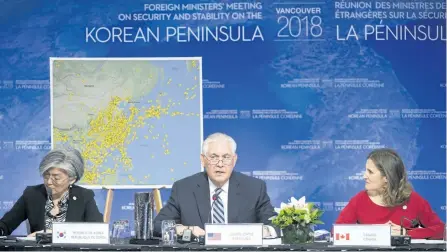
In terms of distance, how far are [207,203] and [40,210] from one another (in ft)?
3.75

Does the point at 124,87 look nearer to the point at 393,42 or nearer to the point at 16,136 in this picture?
the point at 16,136

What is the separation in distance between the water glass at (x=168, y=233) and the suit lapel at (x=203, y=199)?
59 centimetres

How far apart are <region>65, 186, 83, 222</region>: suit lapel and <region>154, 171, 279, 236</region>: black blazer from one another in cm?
54

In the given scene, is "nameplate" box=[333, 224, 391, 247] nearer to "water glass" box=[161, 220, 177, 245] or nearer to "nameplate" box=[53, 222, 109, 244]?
"water glass" box=[161, 220, 177, 245]

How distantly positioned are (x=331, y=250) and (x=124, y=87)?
320 cm

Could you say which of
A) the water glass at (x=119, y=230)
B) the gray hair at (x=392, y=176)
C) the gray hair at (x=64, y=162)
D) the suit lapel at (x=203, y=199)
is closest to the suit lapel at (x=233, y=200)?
the suit lapel at (x=203, y=199)

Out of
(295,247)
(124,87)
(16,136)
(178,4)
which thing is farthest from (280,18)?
(295,247)

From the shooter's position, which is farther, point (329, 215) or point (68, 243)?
point (329, 215)

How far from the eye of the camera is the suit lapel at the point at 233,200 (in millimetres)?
6022

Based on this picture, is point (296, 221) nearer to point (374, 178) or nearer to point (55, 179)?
point (374, 178)

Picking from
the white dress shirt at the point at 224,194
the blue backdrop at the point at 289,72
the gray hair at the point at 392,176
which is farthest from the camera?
the blue backdrop at the point at 289,72

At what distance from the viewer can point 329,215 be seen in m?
7.75

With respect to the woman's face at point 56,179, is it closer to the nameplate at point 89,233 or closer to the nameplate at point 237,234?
the nameplate at point 89,233

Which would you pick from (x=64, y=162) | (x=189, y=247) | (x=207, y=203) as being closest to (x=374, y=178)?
(x=207, y=203)
